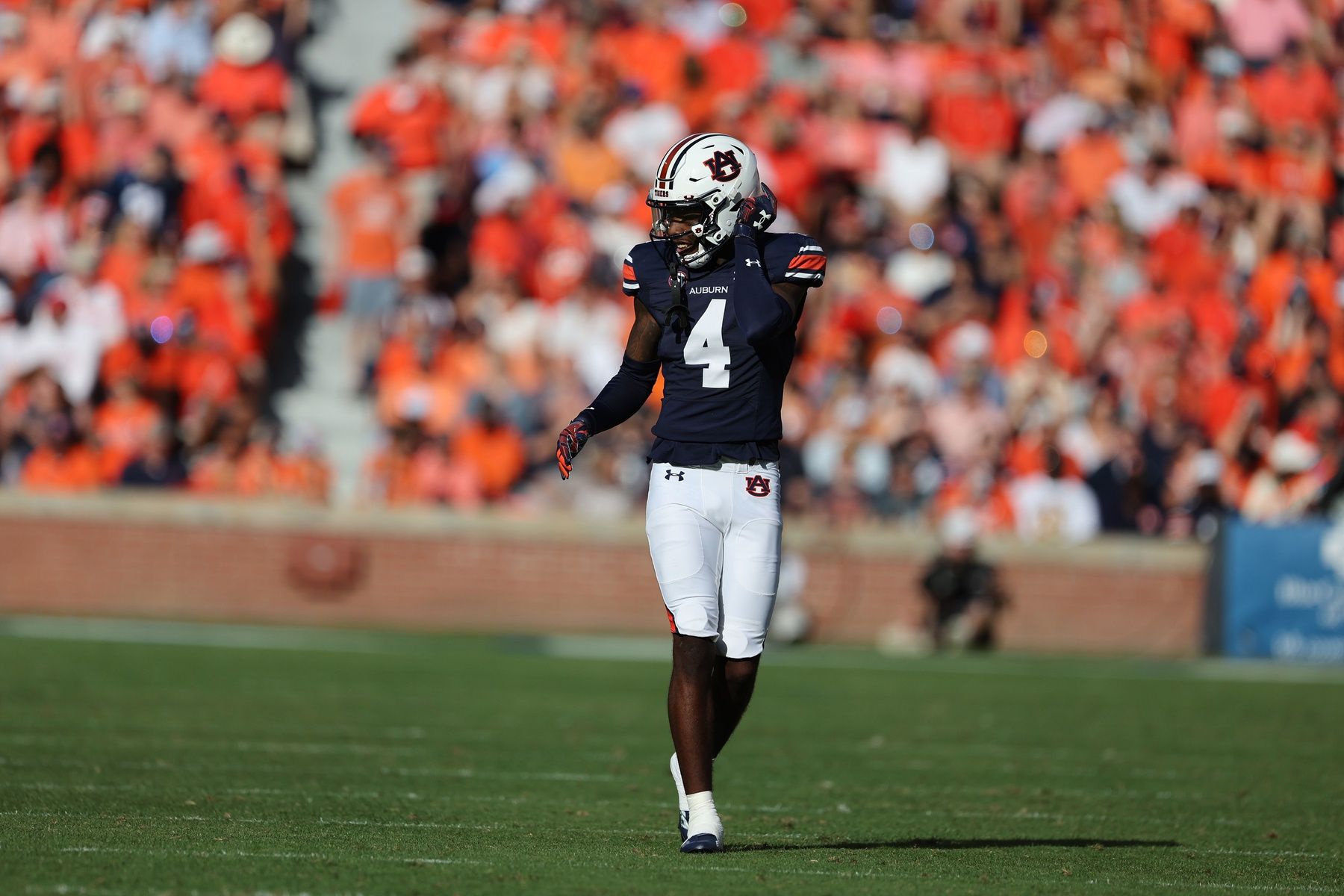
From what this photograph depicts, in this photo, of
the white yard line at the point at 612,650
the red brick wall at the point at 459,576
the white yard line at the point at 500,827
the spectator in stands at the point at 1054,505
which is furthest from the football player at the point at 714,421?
the spectator in stands at the point at 1054,505

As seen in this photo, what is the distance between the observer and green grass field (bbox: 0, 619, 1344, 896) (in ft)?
22.4

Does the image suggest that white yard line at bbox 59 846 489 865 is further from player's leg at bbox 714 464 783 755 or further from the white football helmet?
the white football helmet

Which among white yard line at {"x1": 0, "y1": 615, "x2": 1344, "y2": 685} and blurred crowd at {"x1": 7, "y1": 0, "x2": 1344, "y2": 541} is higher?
blurred crowd at {"x1": 7, "y1": 0, "x2": 1344, "y2": 541}

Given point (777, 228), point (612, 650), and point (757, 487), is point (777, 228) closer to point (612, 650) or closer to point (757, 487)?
point (612, 650)

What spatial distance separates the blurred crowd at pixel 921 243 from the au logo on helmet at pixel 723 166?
476 inches

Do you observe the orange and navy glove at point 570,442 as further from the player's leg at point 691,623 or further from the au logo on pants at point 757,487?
the au logo on pants at point 757,487

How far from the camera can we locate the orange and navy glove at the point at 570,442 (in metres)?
7.32

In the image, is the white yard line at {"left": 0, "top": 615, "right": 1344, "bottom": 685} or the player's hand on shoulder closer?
the player's hand on shoulder

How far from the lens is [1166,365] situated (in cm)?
2047

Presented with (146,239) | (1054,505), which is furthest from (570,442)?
(146,239)

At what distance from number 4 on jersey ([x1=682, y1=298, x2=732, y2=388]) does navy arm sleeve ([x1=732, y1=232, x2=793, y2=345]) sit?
0.23ft

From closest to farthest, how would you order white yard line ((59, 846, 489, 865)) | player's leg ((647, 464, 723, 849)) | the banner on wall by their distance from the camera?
white yard line ((59, 846, 489, 865)), player's leg ((647, 464, 723, 849)), the banner on wall

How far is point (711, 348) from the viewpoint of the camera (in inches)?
293

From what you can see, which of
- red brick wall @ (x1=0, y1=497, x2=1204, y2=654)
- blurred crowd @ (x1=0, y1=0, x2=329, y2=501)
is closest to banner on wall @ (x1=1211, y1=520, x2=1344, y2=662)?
red brick wall @ (x1=0, y1=497, x2=1204, y2=654)
